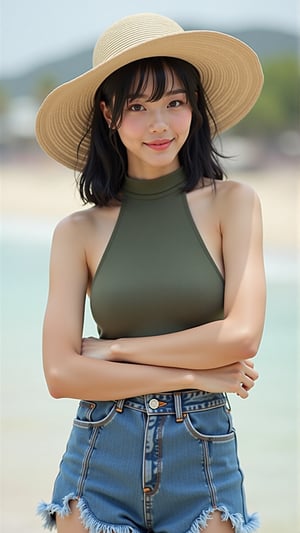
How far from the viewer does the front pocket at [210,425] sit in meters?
2.19

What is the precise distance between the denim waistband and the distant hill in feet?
99.5

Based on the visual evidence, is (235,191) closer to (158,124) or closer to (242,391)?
(158,124)

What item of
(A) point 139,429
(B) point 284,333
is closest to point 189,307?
(A) point 139,429

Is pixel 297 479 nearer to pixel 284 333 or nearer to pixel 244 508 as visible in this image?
pixel 244 508

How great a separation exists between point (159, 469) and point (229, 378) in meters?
0.25

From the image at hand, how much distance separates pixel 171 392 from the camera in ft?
7.33

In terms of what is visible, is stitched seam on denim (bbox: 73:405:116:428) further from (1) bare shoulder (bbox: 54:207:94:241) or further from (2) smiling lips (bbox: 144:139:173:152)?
(2) smiling lips (bbox: 144:139:173:152)

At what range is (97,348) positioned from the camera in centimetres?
233

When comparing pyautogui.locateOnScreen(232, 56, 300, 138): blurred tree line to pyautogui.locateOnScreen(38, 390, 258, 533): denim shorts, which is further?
pyautogui.locateOnScreen(232, 56, 300, 138): blurred tree line

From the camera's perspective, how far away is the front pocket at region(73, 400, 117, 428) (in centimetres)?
225

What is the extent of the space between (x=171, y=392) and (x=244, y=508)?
301 mm

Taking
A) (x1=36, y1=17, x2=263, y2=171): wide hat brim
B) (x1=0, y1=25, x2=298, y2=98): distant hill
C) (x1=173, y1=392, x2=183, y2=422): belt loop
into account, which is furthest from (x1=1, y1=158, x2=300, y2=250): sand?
(x1=173, y1=392, x2=183, y2=422): belt loop

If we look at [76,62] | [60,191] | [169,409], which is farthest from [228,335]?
[76,62]

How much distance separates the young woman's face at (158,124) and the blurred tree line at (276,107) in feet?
85.2
